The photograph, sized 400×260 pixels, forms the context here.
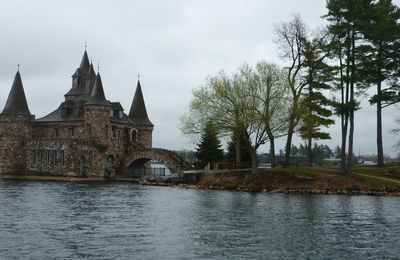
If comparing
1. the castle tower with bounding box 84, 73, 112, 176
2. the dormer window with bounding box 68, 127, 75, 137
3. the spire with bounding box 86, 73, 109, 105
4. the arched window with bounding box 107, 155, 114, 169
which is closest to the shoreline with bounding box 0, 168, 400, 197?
the castle tower with bounding box 84, 73, 112, 176

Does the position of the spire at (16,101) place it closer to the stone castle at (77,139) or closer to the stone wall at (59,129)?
the stone castle at (77,139)

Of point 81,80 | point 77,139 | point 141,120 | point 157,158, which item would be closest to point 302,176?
point 157,158

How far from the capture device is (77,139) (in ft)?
237

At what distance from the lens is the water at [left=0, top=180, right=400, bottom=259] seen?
18344 mm

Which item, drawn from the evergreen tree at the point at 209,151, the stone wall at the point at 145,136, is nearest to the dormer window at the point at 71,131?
the stone wall at the point at 145,136

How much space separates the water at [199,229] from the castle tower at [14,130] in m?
39.9

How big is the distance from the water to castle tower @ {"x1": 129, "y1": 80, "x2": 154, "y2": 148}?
44031mm

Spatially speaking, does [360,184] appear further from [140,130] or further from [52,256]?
[140,130]

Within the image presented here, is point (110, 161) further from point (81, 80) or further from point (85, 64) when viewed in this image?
point (85, 64)

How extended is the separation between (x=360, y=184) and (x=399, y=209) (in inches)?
505

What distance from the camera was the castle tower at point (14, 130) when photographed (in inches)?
2918

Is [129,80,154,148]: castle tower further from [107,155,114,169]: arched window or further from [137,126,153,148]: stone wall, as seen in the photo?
[107,155,114,169]: arched window

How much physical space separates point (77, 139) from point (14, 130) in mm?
10142

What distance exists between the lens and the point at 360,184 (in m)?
44.3
